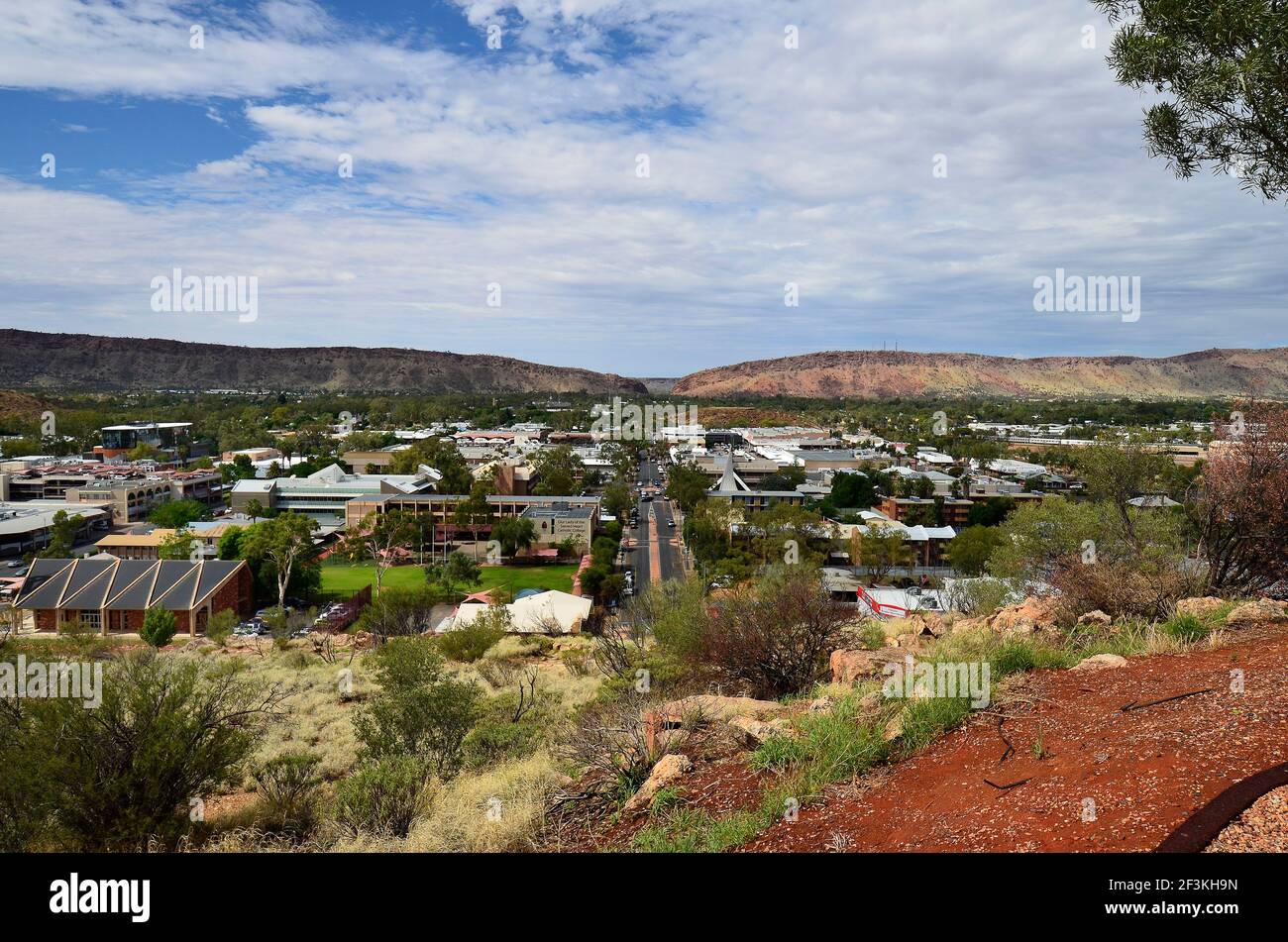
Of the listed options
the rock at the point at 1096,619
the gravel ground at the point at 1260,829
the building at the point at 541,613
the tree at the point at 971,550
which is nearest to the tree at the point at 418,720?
the gravel ground at the point at 1260,829

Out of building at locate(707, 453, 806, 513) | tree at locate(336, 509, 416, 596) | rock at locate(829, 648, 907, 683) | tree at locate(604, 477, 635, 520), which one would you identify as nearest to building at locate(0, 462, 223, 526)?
tree at locate(336, 509, 416, 596)

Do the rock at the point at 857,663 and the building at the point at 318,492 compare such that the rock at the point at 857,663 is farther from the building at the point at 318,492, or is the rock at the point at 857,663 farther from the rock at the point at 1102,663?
the building at the point at 318,492

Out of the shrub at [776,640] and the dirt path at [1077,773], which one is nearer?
the dirt path at [1077,773]

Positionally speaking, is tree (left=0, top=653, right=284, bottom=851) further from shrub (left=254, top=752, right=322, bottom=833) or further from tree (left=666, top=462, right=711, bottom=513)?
tree (left=666, top=462, right=711, bottom=513)

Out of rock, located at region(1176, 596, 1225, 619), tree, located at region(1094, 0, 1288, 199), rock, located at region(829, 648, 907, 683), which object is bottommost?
rock, located at region(829, 648, 907, 683)
